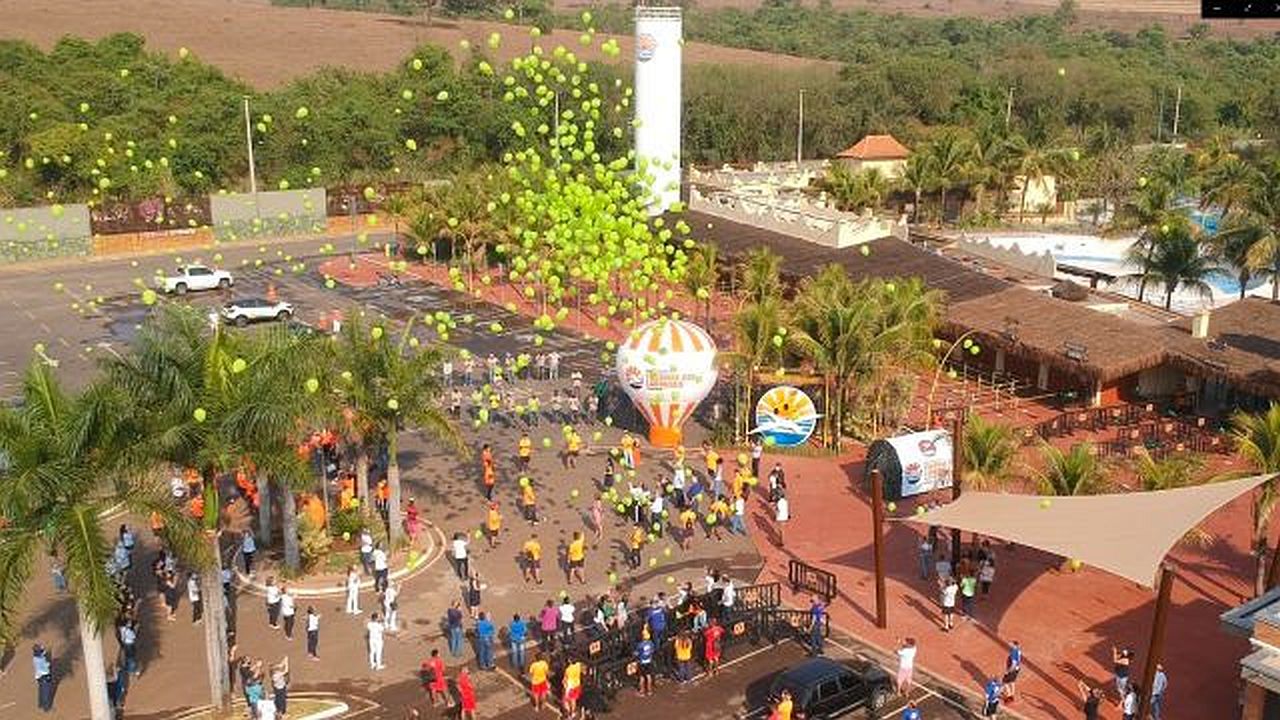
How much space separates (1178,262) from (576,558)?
2788 cm

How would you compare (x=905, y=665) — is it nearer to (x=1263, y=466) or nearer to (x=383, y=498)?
(x=1263, y=466)

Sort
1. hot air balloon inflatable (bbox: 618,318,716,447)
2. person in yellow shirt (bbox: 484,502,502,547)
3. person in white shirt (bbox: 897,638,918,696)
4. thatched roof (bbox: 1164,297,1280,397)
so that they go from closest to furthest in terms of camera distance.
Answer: person in white shirt (bbox: 897,638,918,696) < person in yellow shirt (bbox: 484,502,502,547) < hot air balloon inflatable (bbox: 618,318,716,447) < thatched roof (bbox: 1164,297,1280,397)

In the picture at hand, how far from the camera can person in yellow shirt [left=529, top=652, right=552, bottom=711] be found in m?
19.8

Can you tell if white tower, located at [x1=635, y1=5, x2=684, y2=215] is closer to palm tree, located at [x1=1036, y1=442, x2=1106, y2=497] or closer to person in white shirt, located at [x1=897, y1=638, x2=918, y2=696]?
palm tree, located at [x1=1036, y1=442, x2=1106, y2=497]

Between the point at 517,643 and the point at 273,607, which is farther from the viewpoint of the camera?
the point at 273,607

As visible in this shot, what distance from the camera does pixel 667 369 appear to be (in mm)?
31781

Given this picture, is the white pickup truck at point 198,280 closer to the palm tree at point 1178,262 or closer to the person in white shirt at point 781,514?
the person in white shirt at point 781,514

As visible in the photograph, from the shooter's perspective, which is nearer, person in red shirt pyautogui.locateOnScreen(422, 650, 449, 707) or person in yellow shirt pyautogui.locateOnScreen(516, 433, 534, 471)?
person in red shirt pyautogui.locateOnScreen(422, 650, 449, 707)

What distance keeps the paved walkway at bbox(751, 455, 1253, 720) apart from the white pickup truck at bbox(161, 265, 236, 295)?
103ft

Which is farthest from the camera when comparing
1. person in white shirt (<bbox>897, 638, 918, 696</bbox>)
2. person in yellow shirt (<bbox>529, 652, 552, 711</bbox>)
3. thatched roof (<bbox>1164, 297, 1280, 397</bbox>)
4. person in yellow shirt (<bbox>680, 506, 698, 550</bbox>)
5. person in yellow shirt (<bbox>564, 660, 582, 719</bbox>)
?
thatched roof (<bbox>1164, 297, 1280, 397</bbox>)

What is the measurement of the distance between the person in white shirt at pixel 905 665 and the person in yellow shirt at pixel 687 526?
687 cm

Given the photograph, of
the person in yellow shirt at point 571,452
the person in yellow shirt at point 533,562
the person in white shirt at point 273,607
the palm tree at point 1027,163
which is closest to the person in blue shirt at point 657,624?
the person in yellow shirt at point 533,562

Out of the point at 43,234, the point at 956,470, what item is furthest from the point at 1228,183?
the point at 43,234

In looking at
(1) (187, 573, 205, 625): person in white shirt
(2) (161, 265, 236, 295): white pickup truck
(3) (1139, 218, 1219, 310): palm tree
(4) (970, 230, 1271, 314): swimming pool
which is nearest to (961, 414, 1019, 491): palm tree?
(1) (187, 573, 205, 625): person in white shirt
